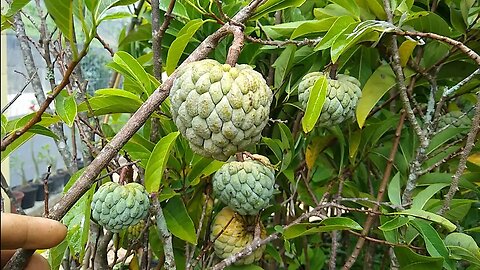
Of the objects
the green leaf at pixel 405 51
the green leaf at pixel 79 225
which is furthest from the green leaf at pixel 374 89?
the green leaf at pixel 79 225

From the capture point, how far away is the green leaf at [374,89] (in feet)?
3.16

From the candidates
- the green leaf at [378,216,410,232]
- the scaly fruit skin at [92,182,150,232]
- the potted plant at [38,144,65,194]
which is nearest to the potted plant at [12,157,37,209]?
the potted plant at [38,144,65,194]

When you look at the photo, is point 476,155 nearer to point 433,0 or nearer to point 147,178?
point 433,0

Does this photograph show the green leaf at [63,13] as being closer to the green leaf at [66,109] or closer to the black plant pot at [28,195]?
the green leaf at [66,109]

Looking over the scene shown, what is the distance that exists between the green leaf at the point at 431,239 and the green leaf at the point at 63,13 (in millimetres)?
612

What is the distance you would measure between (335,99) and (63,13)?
517mm

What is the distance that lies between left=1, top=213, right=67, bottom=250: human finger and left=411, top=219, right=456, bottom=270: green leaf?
59 cm

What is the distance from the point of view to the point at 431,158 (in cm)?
110

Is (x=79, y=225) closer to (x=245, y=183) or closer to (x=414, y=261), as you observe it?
(x=245, y=183)

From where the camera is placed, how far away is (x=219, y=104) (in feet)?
1.90

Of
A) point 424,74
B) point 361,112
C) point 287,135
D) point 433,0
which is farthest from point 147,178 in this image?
point 433,0

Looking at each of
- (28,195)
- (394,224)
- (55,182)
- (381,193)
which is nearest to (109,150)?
(394,224)

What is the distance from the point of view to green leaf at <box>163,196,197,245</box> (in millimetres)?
912

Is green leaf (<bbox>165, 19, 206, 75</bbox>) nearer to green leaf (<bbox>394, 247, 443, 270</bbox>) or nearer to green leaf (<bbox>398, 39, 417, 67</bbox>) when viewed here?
green leaf (<bbox>398, 39, 417, 67</bbox>)
